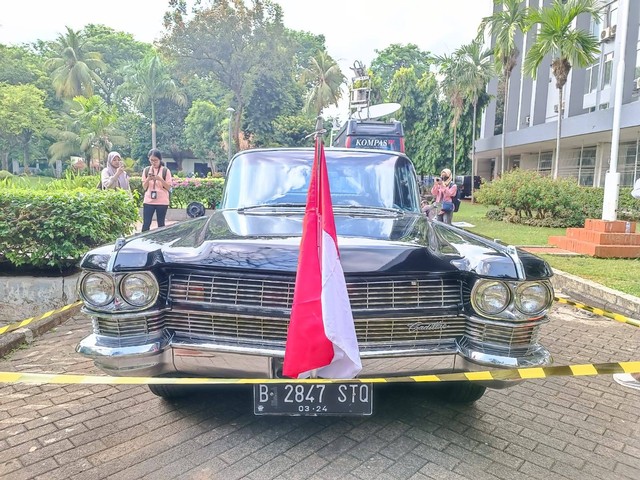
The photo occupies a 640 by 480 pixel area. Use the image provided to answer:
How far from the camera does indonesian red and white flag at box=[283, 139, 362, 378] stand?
8.11 feet

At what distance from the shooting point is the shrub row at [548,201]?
52.5ft

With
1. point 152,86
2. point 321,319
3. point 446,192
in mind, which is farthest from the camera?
point 152,86

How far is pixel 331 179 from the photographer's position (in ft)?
13.7

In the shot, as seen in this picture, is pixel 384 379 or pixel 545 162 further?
pixel 545 162

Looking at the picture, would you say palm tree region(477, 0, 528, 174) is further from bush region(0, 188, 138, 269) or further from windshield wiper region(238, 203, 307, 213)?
windshield wiper region(238, 203, 307, 213)

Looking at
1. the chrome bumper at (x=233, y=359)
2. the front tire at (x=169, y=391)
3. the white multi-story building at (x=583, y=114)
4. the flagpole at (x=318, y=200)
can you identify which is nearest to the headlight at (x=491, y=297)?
the chrome bumper at (x=233, y=359)

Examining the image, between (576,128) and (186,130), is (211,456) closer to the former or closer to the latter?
(576,128)

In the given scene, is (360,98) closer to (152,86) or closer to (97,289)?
(97,289)

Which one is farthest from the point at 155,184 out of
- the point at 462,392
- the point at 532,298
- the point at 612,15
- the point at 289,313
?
the point at 612,15

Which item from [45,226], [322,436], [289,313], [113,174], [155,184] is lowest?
[322,436]

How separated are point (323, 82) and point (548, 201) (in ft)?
98.5

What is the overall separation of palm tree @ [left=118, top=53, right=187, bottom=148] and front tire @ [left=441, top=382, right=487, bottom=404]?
46.1 metres

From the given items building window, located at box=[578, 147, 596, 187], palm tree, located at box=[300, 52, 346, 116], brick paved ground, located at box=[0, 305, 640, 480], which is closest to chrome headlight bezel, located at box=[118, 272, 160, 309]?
brick paved ground, located at box=[0, 305, 640, 480]

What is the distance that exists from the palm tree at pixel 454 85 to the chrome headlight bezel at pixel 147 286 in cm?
3085
